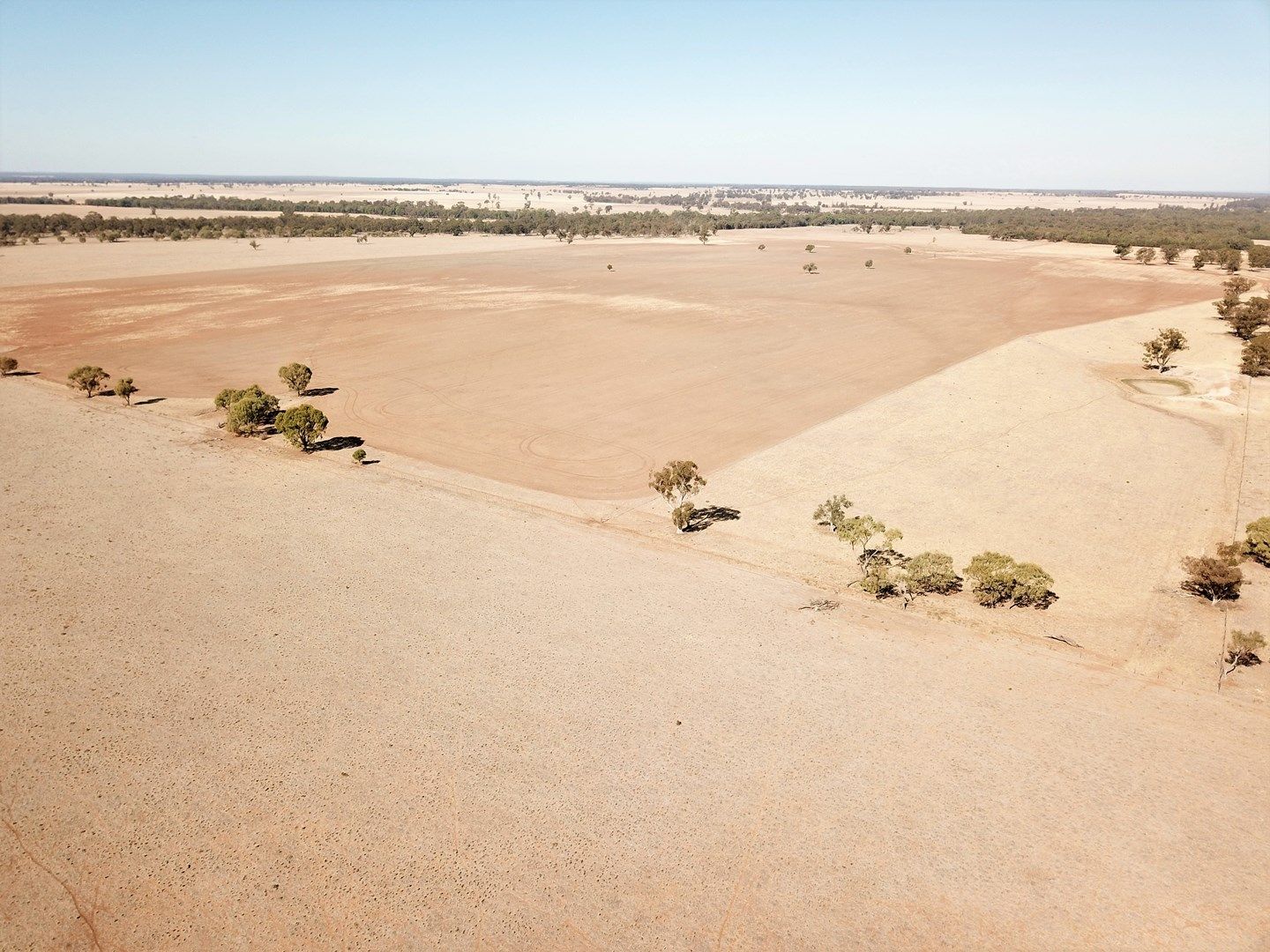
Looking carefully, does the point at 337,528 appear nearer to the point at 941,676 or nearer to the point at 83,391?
the point at 941,676

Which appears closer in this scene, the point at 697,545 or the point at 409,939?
the point at 409,939

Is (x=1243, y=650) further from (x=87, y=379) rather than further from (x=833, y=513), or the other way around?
(x=87, y=379)

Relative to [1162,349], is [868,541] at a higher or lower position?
lower

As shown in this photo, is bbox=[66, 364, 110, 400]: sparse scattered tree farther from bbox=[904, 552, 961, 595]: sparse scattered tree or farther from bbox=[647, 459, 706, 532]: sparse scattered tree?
bbox=[904, 552, 961, 595]: sparse scattered tree

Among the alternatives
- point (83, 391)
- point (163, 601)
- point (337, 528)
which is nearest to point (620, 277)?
point (83, 391)

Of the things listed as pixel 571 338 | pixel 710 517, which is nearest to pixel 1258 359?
pixel 710 517
